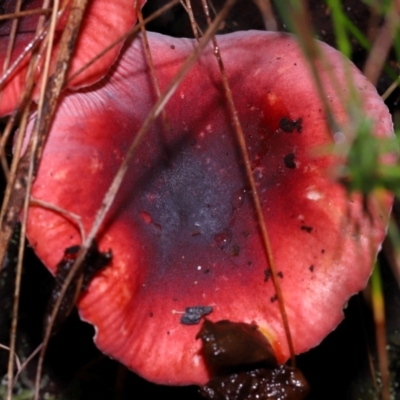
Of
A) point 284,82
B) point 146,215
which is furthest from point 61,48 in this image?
point 284,82

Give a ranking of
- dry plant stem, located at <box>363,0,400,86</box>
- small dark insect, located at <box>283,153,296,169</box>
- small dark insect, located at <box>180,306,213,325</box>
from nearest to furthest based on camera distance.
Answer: dry plant stem, located at <box>363,0,400,86</box>, small dark insect, located at <box>180,306,213,325</box>, small dark insect, located at <box>283,153,296,169</box>

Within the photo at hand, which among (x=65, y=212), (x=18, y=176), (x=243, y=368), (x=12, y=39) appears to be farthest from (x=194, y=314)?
(x=12, y=39)

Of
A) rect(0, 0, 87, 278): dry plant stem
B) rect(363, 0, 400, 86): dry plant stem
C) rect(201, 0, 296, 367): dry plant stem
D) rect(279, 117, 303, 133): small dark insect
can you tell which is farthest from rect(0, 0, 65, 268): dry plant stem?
rect(363, 0, 400, 86): dry plant stem

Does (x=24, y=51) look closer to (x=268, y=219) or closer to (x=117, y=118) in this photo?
(x=117, y=118)

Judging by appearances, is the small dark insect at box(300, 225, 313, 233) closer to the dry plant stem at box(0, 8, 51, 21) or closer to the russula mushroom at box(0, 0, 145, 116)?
the russula mushroom at box(0, 0, 145, 116)

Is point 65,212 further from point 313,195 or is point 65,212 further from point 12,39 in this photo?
point 313,195
